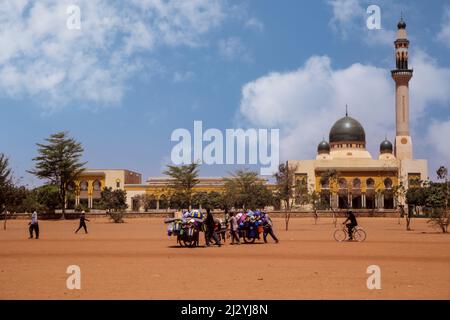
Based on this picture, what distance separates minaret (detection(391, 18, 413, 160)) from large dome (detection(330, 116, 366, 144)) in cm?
612

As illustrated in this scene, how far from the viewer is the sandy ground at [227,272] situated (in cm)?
1015

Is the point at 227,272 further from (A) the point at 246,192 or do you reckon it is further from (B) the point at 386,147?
(B) the point at 386,147

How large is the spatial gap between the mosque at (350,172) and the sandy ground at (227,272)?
5335 centimetres

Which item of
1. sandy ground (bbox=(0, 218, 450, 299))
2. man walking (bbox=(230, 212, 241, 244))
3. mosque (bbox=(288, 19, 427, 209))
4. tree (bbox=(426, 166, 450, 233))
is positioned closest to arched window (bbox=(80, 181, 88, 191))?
mosque (bbox=(288, 19, 427, 209))

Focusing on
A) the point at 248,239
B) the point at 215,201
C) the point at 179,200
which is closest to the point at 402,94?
the point at 215,201

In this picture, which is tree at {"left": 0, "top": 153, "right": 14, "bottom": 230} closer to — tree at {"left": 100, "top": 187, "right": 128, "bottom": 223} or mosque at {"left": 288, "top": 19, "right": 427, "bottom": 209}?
tree at {"left": 100, "top": 187, "right": 128, "bottom": 223}

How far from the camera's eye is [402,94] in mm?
75875

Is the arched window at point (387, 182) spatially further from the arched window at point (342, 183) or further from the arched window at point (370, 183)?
the arched window at point (342, 183)

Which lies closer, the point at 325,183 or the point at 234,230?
the point at 234,230

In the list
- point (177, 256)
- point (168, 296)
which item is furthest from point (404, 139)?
point (168, 296)

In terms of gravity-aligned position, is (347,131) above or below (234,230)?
above

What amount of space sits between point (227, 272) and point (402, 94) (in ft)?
221

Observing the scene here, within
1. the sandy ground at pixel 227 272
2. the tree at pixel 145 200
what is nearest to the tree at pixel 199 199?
the tree at pixel 145 200
